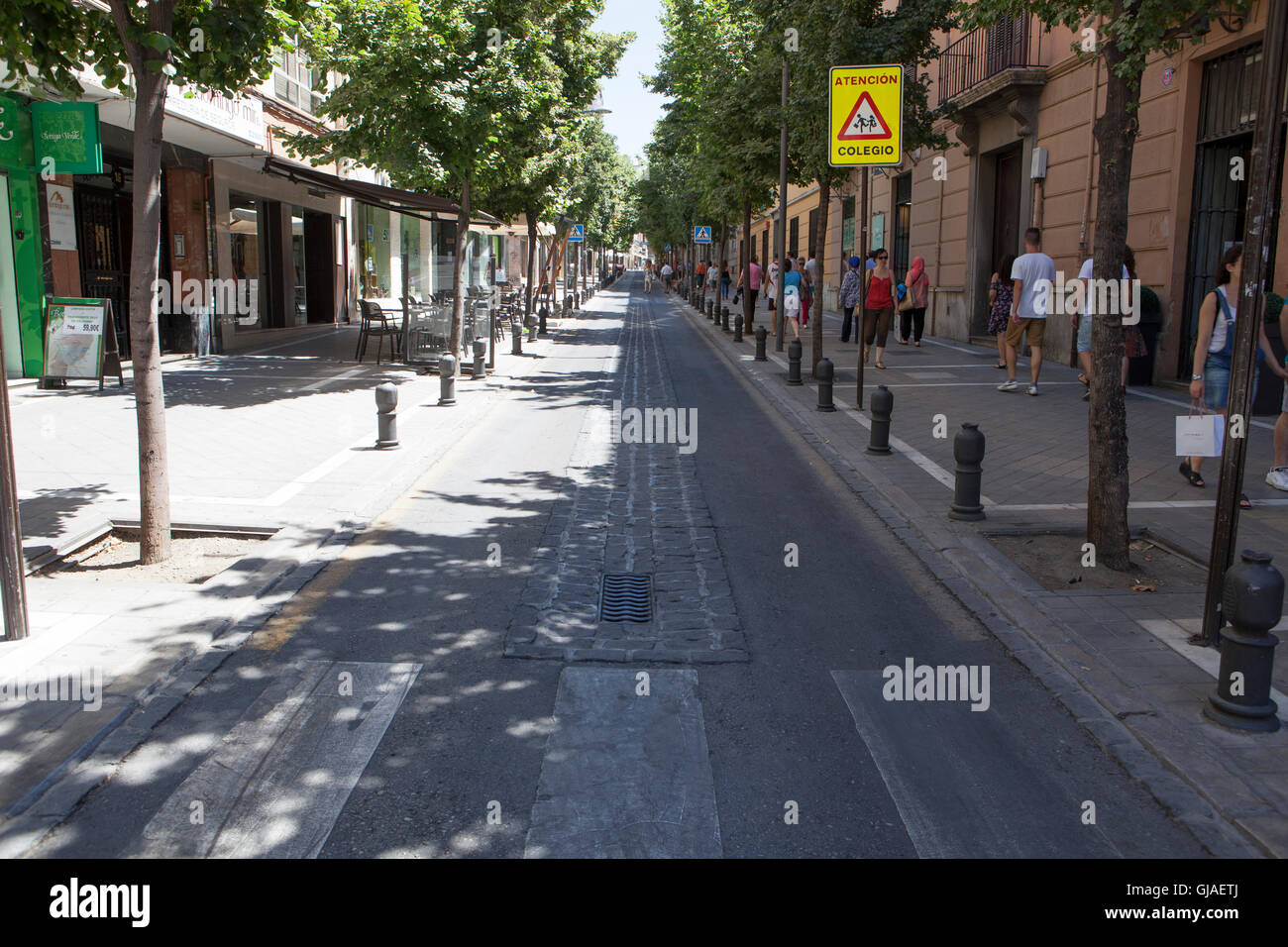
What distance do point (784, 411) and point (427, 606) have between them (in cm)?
827

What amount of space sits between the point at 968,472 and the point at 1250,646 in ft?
10.9

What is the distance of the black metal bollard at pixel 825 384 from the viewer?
12453 mm

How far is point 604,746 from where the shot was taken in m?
4.03

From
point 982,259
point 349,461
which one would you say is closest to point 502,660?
point 349,461

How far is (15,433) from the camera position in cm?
1036

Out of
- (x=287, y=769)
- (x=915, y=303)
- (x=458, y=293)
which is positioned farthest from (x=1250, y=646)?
(x=915, y=303)

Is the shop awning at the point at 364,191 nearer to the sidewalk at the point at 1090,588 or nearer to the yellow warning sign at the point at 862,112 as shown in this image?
the sidewalk at the point at 1090,588

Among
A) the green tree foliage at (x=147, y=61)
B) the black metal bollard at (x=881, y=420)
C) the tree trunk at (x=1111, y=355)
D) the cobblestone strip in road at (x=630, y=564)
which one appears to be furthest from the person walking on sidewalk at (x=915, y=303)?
the green tree foliage at (x=147, y=61)

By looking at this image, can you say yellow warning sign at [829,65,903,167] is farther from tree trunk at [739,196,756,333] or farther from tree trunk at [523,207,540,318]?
tree trunk at [523,207,540,318]

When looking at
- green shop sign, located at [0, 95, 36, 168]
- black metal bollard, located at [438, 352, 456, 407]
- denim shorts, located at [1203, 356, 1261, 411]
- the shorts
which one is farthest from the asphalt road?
green shop sign, located at [0, 95, 36, 168]

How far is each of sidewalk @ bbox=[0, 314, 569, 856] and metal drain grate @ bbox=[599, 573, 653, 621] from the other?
5.83 ft

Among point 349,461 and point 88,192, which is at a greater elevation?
point 88,192

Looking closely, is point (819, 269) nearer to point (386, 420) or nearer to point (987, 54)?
point (386, 420)

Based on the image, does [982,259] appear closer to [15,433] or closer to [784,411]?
[784,411]
